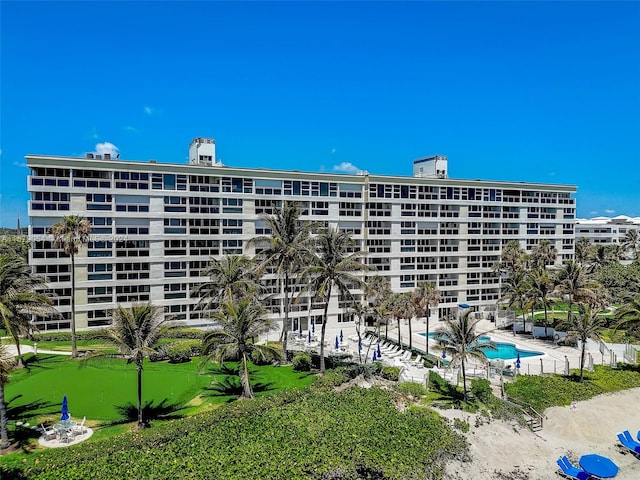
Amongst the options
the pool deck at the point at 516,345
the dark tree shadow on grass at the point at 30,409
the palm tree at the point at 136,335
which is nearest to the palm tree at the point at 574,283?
the pool deck at the point at 516,345

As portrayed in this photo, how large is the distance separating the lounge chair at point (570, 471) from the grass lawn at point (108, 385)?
51.7ft

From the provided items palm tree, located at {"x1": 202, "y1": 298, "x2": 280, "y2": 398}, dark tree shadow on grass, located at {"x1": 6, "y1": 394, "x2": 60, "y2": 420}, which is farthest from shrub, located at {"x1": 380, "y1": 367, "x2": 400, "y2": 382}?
dark tree shadow on grass, located at {"x1": 6, "y1": 394, "x2": 60, "y2": 420}

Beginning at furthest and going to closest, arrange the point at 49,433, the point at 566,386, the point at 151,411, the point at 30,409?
the point at 566,386 < the point at 151,411 < the point at 30,409 < the point at 49,433

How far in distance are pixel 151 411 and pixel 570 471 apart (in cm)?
2306

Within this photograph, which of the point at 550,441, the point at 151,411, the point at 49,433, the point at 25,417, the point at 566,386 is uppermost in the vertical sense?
the point at 49,433

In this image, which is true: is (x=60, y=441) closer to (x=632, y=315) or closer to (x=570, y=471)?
(x=570, y=471)

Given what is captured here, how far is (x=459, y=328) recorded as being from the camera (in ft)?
90.2

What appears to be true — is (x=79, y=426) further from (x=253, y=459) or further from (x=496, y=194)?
(x=496, y=194)

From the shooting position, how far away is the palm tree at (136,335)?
69.3ft

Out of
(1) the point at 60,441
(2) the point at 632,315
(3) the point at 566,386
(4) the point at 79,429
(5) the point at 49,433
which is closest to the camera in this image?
(1) the point at 60,441

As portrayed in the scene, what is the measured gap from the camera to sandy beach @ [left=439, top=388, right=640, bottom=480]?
22.0 metres

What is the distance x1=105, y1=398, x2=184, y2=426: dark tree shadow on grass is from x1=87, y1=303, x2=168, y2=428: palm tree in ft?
5.14

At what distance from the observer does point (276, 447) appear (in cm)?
1973

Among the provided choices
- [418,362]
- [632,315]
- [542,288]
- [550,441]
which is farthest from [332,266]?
[542,288]
